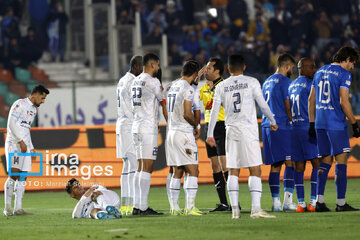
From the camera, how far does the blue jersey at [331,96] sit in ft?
36.6

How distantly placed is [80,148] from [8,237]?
892 centimetres

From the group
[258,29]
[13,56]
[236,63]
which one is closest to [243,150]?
[236,63]

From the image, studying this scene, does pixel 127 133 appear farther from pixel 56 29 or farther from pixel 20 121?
pixel 56 29

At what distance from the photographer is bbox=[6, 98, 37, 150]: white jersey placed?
13016mm

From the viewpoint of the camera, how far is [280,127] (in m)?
11.7

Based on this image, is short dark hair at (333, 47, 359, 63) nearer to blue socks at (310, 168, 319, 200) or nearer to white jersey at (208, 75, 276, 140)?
→ white jersey at (208, 75, 276, 140)

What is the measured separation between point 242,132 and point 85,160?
337 inches

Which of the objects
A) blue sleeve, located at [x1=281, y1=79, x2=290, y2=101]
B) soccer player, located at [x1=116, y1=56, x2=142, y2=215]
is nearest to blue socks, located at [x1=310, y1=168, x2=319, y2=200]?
blue sleeve, located at [x1=281, y1=79, x2=290, y2=101]

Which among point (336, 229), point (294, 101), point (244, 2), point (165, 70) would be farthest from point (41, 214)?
point (244, 2)

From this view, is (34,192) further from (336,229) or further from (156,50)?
(336,229)

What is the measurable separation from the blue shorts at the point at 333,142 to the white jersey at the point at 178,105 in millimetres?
1797

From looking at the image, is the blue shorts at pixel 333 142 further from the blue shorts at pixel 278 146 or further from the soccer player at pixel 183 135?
the soccer player at pixel 183 135

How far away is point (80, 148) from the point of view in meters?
18.5

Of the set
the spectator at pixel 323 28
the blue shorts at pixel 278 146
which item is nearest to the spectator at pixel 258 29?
the spectator at pixel 323 28
